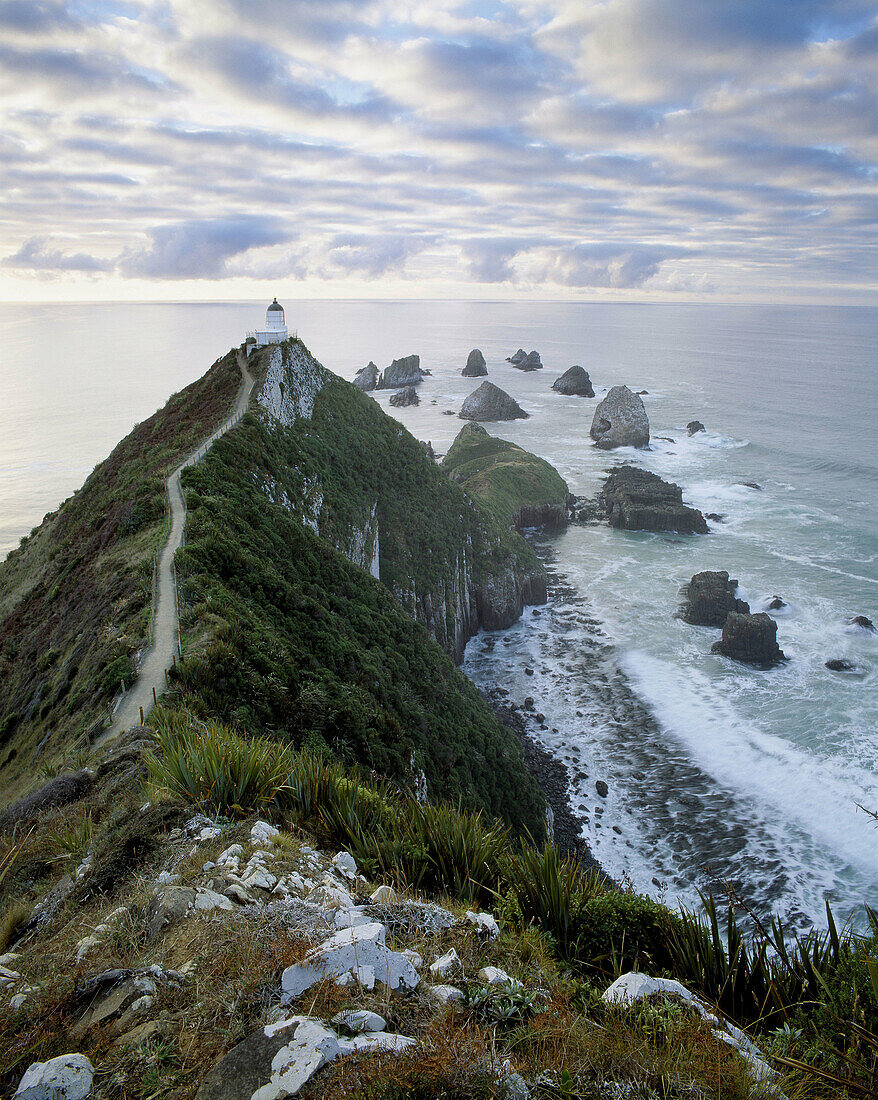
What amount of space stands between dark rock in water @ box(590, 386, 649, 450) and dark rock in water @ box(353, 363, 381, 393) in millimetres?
58829

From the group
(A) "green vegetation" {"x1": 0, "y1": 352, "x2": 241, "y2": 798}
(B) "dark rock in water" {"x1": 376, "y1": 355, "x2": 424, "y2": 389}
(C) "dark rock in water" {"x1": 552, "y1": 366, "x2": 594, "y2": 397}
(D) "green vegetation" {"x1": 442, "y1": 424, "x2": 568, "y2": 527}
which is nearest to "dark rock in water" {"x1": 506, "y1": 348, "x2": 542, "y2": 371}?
(C) "dark rock in water" {"x1": 552, "y1": 366, "x2": 594, "y2": 397}

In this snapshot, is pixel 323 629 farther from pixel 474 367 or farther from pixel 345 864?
pixel 474 367

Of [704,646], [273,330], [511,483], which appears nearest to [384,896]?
[704,646]

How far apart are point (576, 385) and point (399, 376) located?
39151 mm

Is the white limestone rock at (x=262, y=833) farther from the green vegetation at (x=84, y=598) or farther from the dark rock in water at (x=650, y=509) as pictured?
the dark rock in water at (x=650, y=509)

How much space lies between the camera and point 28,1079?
12.2ft

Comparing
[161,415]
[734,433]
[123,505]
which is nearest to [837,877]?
[123,505]

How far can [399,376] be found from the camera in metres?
141

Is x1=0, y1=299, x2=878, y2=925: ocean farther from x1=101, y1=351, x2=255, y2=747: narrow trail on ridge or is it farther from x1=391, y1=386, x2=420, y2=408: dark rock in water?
x1=101, y1=351, x2=255, y2=747: narrow trail on ridge

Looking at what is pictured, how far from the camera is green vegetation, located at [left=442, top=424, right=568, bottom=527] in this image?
203 ft

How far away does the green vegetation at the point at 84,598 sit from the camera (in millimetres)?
14031

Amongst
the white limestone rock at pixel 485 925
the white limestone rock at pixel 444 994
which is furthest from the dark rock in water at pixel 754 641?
the white limestone rock at pixel 444 994

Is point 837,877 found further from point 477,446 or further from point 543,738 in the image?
point 477,446

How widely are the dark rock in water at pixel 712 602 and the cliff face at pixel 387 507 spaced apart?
35.0ft
